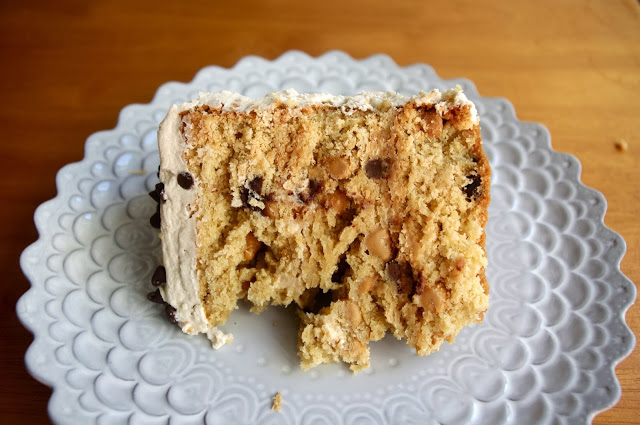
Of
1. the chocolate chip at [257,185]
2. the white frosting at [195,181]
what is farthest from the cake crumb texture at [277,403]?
the chocolate chip at [257,185]

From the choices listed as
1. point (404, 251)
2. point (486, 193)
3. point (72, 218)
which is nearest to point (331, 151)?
point (404, 251)

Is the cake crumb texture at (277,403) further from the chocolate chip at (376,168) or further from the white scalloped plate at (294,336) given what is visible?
the chocolate chip at (376,168)

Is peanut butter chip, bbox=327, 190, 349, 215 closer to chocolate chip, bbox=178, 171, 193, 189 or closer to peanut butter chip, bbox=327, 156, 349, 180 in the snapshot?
peanut butter chip, bbox=327, 156, 349, 180

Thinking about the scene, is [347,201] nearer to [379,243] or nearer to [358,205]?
[358,205]

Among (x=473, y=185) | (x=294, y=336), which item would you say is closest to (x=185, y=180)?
(x=294, y=336)

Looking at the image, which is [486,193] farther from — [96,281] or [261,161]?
[96,281]
